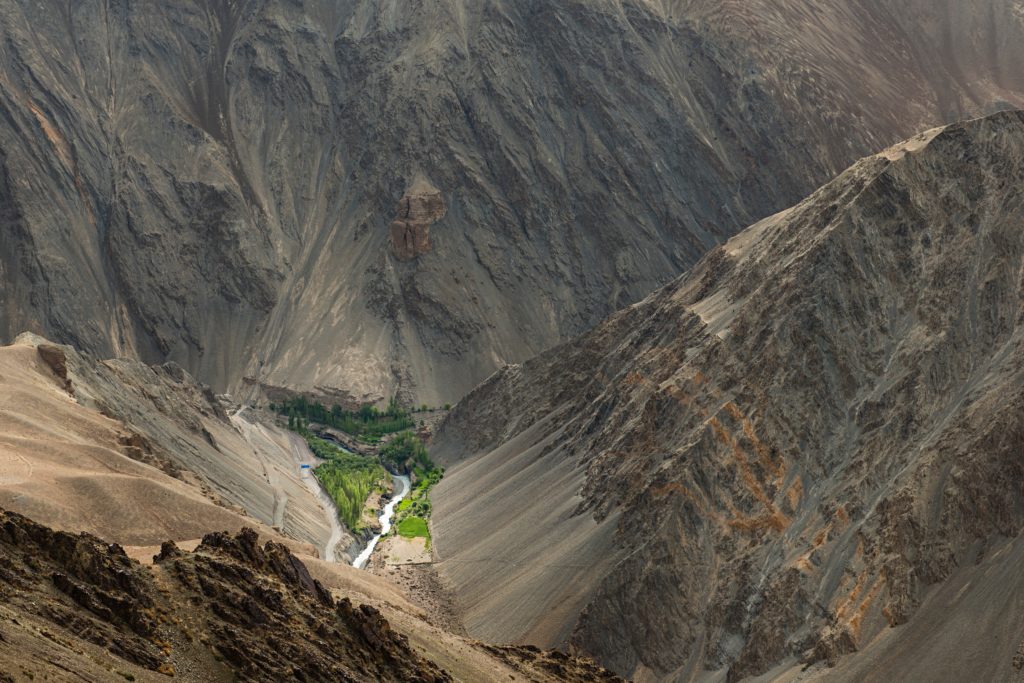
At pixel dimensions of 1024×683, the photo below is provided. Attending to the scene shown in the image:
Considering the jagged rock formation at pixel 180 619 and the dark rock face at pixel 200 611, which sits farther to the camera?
the dark rock face at pixel 200 611

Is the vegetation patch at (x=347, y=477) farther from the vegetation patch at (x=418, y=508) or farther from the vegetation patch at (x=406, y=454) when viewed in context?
the vegetation patch at (x=418, y=508)

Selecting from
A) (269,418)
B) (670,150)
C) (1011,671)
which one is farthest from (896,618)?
(670,150)

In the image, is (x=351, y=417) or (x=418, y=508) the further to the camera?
(x=351, y=417)

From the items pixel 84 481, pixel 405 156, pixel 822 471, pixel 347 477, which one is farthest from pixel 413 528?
pixel 405 156

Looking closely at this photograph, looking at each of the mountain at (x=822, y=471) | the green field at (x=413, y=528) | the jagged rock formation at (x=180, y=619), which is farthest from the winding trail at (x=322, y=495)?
the jagged rock formation at (x=180, y=619)

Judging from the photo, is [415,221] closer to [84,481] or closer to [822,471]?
[822,471]

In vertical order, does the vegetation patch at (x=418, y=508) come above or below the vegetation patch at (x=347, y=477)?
below
